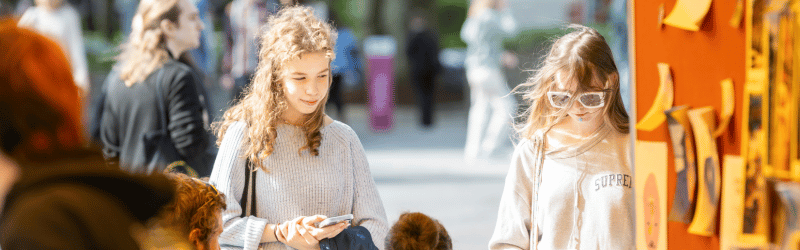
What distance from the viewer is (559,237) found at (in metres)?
1.95

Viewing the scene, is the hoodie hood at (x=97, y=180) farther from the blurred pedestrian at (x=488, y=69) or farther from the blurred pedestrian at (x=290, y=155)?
the blurred pedestrian at (x=488, y=69)

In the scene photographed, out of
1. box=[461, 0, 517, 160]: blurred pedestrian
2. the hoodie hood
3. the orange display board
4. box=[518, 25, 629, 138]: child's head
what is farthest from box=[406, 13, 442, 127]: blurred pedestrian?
the hoodie hood

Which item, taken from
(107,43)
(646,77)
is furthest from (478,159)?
(107,43)

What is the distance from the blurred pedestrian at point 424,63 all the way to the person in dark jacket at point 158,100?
315 inches

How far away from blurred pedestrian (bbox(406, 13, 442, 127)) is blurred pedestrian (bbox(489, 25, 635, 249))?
941cm

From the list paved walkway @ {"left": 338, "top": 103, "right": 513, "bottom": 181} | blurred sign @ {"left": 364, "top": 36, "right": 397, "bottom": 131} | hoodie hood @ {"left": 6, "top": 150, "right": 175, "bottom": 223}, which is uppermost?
hoodie hood @ {"left": 6, "top": 150, "right": 175, "bottom": 223}

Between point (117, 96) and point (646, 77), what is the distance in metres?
2.70

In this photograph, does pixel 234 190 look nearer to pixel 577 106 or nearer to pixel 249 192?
pixel 249 192

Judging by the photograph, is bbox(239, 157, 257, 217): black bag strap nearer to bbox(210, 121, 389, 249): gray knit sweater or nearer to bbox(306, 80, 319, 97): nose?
bbox(210, 121, 389, 249): gray knit sweater

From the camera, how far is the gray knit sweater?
83.8 inches

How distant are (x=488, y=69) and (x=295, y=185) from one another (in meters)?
5.92

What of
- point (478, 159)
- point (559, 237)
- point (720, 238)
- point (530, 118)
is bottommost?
point (478, 159)

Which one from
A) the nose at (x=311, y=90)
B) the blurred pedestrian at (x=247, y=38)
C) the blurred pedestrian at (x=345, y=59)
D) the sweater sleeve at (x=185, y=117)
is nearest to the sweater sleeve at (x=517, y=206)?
the nose at (x=311, y=90)

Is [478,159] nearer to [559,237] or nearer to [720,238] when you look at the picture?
[559,237]
